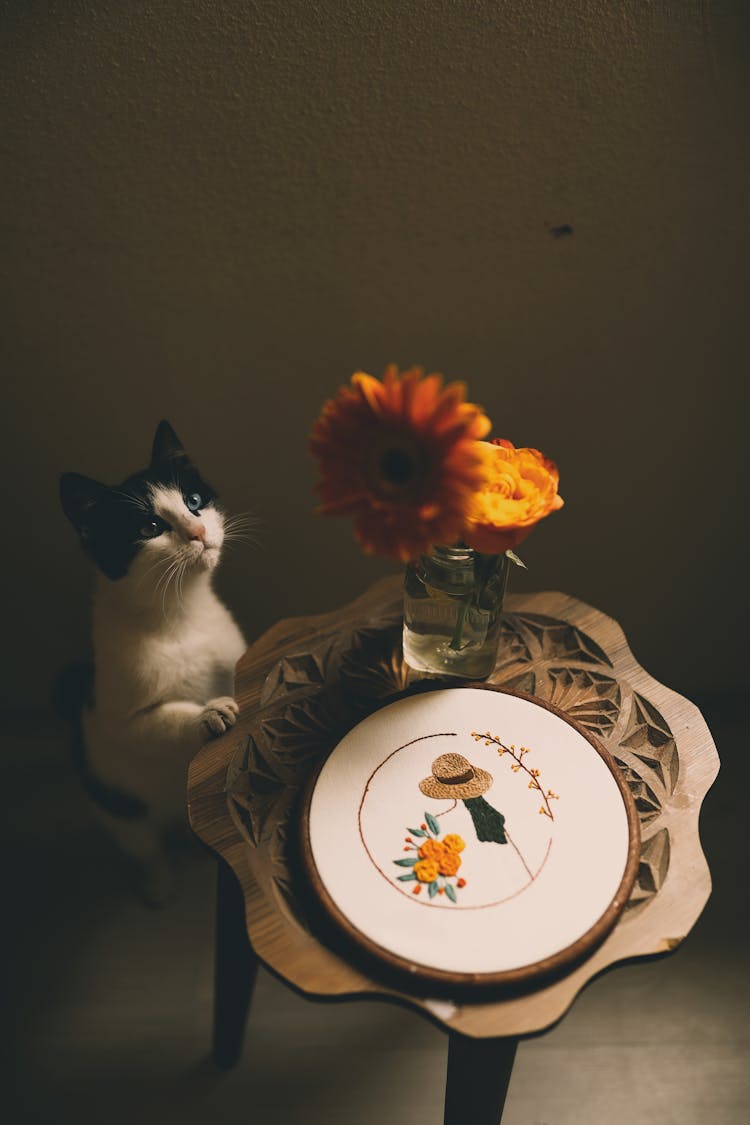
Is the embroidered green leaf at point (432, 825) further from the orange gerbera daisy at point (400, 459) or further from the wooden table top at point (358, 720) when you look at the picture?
the orange gerbera daisy at point (400, 459)

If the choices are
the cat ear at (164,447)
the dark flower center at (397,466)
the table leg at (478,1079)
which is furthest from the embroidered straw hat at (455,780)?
the cat ear at (164,447)

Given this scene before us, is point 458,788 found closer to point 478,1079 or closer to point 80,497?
point 478,1079

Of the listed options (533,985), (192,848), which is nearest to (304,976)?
(533,985)

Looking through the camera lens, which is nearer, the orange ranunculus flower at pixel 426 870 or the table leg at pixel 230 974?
the orange ranunculus flower at pixel 426 870

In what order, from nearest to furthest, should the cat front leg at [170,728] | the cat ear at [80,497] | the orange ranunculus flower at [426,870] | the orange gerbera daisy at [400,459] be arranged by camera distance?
the orange gerbera daisy at [400,459] < the orange ranunculus flower at [426,870] < the cat ear at [80,497] < the cat front leg at [170,728]

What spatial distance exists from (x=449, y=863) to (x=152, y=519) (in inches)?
18.6

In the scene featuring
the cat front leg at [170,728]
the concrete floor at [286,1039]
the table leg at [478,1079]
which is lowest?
the concrete floor at [286,1039]

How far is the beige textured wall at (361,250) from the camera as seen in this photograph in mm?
864

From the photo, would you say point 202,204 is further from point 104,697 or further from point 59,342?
point 104,697

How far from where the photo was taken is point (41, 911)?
120 cm

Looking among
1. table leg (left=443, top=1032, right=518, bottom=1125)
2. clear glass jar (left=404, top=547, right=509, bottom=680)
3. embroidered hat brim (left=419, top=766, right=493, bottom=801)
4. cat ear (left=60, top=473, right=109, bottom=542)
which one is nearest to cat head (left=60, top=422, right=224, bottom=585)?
cat ear (left=60, top=473, right=109, bottom=542)

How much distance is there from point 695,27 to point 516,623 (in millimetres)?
703

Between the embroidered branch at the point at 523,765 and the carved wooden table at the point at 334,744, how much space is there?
0.08 meters

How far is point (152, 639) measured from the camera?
942mm
